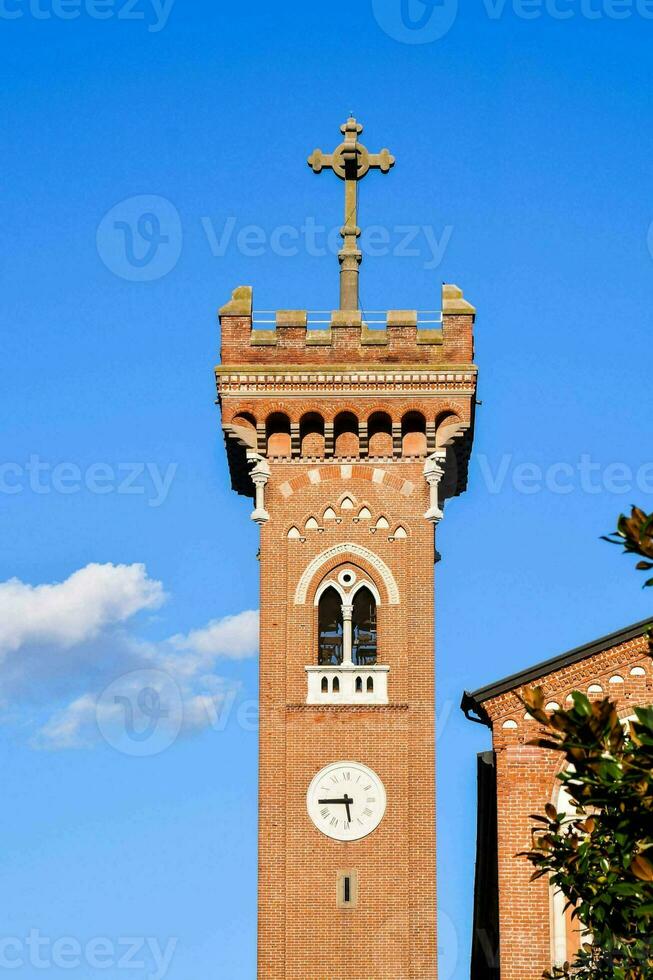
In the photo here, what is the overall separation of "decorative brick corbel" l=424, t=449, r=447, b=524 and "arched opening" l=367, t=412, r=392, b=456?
3.00 ft

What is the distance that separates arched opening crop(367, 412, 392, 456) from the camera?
44.0 m

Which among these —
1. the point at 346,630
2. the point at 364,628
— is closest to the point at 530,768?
the point at 346,630

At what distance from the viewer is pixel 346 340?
146 feet

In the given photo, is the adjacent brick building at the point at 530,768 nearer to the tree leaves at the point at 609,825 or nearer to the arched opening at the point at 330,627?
the arched opening at the point at 330,627

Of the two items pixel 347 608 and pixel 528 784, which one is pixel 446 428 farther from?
pixel 528 784

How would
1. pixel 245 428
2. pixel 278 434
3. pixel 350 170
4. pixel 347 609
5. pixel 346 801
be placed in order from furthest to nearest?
1. pixel 350 170
2. pixel 278 434
3. pixel 245 428
4. pixel 347 609
5. pixel 346 801

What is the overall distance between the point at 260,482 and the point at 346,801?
715 centimetres

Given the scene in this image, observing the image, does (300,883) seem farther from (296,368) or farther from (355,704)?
(296,368)

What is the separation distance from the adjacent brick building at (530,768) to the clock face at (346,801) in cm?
286

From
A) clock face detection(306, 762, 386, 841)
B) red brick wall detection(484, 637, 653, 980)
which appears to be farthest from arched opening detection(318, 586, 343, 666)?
red brick wall detection(484, 637, 653, 980)

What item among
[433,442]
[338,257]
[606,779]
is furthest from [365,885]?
[606,779]

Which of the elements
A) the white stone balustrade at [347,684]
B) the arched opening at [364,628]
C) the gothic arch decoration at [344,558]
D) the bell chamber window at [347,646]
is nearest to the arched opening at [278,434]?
the gothic arch decoration at [344,558]

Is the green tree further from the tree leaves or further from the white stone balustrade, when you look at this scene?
the white stone balustrade

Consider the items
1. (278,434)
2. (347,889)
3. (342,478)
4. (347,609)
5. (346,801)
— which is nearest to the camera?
(347,889)
